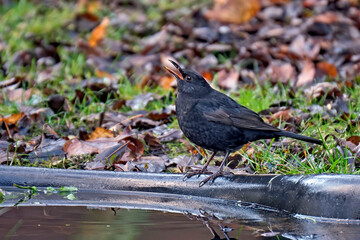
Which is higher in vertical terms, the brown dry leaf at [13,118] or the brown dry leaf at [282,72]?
the brown dry leaf at [13,118]

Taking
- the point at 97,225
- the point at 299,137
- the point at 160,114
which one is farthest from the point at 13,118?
the point at 299,137

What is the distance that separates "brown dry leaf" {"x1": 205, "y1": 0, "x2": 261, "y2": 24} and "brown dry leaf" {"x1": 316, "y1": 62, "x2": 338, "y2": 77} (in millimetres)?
2282

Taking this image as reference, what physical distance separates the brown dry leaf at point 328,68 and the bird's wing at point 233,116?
8.61ft

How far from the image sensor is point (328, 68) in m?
6.33

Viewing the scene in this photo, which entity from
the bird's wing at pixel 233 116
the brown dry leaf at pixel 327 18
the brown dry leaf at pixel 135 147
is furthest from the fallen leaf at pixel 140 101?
the brown dry leaf at pixel 327 18

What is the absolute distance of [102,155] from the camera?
409 cm

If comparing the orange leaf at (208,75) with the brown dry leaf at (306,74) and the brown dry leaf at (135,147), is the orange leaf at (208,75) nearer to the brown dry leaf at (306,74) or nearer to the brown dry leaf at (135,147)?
the brown dry leaf at (306,74)

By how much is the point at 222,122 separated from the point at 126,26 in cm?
547

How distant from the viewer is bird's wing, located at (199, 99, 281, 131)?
379 cm

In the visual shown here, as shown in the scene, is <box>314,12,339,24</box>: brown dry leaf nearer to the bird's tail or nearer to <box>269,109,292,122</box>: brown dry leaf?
<box>269,109,292,122</box>: brown dry leaf

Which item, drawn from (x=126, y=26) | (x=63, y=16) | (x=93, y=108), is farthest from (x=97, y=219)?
(x=63, y=16)

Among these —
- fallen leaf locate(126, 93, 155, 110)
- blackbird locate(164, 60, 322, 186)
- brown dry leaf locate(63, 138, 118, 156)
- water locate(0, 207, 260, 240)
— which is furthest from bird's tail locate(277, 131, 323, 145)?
fallen leaf locate(126, 93, 155, 110)

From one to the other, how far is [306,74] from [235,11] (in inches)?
104

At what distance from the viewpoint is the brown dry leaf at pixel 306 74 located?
6031 mm
